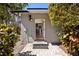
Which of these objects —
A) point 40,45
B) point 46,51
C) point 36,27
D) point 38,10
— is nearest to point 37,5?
point 38,10

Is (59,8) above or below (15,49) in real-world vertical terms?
above

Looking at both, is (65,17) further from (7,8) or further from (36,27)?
(7,8)

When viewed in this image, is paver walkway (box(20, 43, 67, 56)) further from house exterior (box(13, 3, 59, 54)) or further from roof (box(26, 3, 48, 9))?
roof (box(26, 3, 48, 9))

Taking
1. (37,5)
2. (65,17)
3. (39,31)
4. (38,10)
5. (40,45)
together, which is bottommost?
(40,45)

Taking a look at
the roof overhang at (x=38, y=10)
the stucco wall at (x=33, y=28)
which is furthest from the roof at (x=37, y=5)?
Answer: the stucco wall at (x=33, y=28)

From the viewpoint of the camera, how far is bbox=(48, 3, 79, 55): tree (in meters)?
3.54

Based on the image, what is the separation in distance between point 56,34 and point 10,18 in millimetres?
989

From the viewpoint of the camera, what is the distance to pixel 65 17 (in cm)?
355

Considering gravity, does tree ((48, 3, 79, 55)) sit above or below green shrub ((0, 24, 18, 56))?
above

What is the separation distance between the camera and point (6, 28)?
3553 mm

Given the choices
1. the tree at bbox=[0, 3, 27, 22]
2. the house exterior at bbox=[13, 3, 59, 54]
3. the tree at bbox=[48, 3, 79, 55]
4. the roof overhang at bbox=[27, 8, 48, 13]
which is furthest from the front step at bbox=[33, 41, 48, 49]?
the tree at bbox=[0, 3, 27, 22]

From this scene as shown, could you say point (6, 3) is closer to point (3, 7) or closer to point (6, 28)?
point (3, 7)

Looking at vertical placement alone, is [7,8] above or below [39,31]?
above

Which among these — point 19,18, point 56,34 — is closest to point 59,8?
point 56,34
